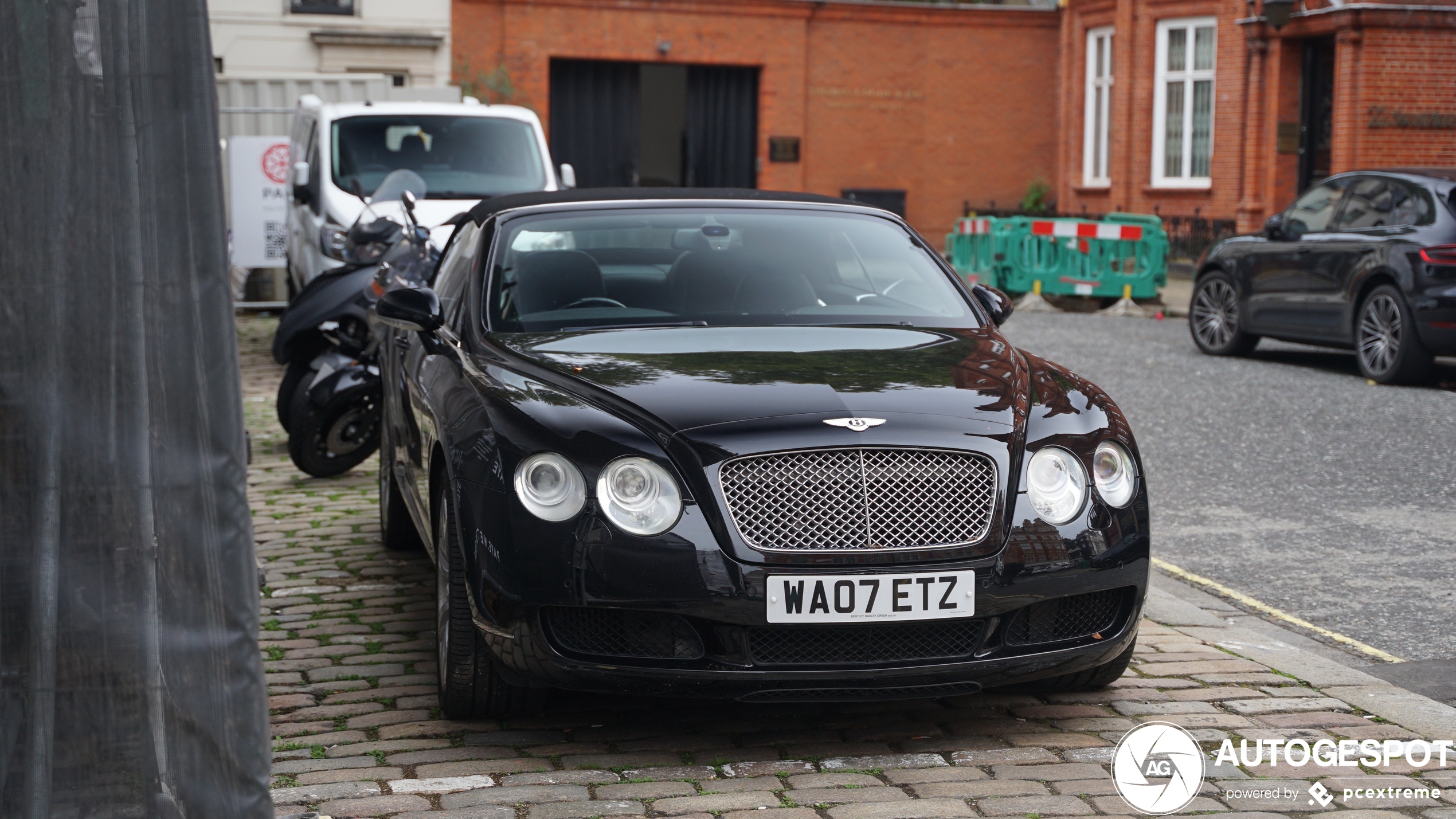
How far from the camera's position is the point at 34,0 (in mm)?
2512

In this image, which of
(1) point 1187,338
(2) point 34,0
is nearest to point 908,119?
(1) point 1187,338

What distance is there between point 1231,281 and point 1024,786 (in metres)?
11.4

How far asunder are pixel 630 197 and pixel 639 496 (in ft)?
6.78

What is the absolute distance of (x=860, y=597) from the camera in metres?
3.98

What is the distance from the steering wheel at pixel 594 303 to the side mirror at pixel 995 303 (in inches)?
52.9

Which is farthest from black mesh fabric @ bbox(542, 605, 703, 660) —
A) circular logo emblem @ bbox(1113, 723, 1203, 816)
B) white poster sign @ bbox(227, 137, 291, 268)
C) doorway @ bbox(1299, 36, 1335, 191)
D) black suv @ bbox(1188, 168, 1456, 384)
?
doorway @ bbox(1299, 36, 1335, 191)

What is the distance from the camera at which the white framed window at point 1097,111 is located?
30812 mm

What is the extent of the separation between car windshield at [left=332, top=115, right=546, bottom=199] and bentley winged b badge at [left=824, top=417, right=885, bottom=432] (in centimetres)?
914

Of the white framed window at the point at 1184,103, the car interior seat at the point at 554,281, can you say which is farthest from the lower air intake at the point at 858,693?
the white framed window at the point at 1184,103

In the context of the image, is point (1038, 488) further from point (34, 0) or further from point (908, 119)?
point (908, 119)

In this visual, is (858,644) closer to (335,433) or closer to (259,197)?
(335,433)

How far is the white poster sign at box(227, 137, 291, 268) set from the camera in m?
17.3

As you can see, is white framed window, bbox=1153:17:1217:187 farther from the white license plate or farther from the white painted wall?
the white license plate

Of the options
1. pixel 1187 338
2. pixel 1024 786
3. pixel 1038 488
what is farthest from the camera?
pixel 1187 338
